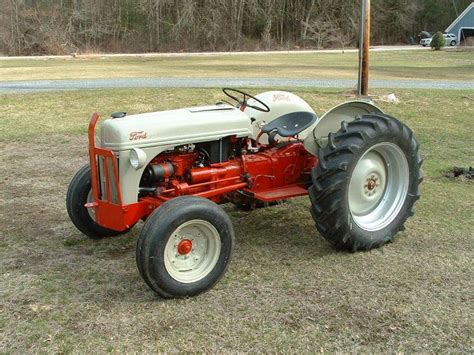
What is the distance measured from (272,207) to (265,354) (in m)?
2.80

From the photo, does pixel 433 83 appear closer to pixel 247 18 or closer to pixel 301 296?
pixel 301 296

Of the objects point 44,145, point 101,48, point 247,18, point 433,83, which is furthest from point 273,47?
point 44,145

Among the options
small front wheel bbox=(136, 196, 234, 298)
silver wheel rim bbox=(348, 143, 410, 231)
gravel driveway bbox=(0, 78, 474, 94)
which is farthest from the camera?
gravel driveway bbox=(0, 78, 474, 94)

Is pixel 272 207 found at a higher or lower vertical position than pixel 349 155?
lower

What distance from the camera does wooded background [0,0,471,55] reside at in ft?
140

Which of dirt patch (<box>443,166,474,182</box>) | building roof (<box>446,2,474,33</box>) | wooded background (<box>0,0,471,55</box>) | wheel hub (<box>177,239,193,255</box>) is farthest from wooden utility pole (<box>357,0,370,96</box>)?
building roof (<box>446,2,474,33</box>)

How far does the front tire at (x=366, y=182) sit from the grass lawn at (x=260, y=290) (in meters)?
0.22

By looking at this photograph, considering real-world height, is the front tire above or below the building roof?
below

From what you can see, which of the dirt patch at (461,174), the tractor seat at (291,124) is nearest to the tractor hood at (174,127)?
the tractor seat at (291,124)

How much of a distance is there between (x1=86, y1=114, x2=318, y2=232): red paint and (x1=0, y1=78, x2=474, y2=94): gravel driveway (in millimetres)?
11801

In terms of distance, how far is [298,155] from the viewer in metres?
4.87

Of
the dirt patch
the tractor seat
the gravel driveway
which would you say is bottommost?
the dirt patch

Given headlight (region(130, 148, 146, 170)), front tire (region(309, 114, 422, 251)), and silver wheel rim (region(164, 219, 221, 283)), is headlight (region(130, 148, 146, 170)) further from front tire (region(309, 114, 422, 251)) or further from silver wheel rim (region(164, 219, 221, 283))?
front tire (region(309, 114, 422, 251))

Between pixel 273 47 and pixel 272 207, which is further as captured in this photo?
pixel 273 47
